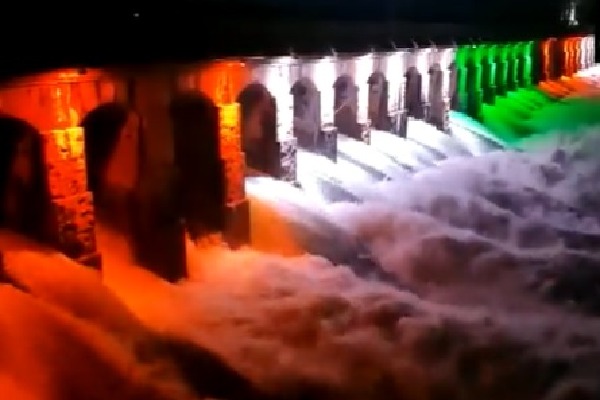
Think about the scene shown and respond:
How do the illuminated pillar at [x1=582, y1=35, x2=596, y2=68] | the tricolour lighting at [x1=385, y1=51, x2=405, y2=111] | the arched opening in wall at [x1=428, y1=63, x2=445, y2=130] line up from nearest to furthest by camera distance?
the tricolour lighting at [x1=385, y1=51, x2=405, y2=111], the arched opening in wall at [x1=428, y1=63, x2=445, y2=130], the illuminated pillar at [x1=582, y1=35, x2=596, y2=68]

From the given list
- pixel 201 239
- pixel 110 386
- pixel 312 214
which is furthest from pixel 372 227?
pixel 110 386

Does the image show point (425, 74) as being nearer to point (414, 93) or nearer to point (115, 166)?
point (414, 93)

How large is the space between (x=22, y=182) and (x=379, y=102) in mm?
12981

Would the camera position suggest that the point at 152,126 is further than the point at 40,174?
Yes

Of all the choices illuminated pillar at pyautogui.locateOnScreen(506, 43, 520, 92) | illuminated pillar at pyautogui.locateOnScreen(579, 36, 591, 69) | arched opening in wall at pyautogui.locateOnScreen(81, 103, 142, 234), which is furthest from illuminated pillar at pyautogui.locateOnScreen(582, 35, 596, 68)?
arched opening in wall at pyautogui.locateOnScreen(81, 103, 142, 234)

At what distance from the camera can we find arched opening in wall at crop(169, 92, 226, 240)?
1406 cm

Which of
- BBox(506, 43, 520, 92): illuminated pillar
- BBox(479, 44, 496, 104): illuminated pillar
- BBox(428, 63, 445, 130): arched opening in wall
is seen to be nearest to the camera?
BBox(428, 63, 445, 130): arched opening in wall

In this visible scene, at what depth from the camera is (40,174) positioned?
10.9 metres

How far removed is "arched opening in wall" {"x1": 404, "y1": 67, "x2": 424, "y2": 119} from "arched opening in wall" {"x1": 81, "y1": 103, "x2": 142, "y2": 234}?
13.6m

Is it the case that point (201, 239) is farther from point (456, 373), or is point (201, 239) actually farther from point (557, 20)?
point (557, 20)

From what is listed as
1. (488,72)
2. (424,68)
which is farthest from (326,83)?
(488,72)

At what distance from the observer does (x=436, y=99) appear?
85.7 feet

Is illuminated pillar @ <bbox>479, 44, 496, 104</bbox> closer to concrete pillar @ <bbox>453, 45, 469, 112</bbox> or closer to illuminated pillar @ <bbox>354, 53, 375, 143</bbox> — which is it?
concrete pillar @ <bbox>453, 45, 469, 112</bbox>

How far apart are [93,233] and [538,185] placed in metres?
14.6
